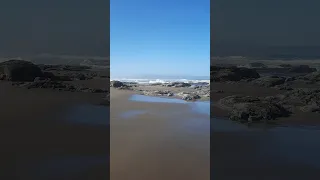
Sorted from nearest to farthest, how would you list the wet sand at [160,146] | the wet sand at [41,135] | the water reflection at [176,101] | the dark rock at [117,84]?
the wet sand at [41,135] → the wet sand at [160,146] → the water reflection at [176,101] → the dark rock at [117,84]

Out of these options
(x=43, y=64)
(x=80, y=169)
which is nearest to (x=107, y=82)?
(x=43, y=64)

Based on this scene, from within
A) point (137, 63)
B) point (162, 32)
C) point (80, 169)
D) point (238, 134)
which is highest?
point (162, 32)

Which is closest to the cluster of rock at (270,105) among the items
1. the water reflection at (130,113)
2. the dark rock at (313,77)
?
the dark rock at (313,77)

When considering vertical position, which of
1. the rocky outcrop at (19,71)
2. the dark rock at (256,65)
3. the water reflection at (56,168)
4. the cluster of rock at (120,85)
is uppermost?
the dark rock at (256,65)

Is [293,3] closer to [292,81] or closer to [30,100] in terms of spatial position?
[292,81]

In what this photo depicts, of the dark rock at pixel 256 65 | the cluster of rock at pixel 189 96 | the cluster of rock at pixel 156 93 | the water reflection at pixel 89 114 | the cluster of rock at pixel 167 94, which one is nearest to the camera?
the water reflection at pixel 89 114

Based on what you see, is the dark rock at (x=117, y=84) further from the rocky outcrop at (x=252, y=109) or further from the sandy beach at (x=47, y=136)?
the rocky outcrop at (x=252, y=109)
